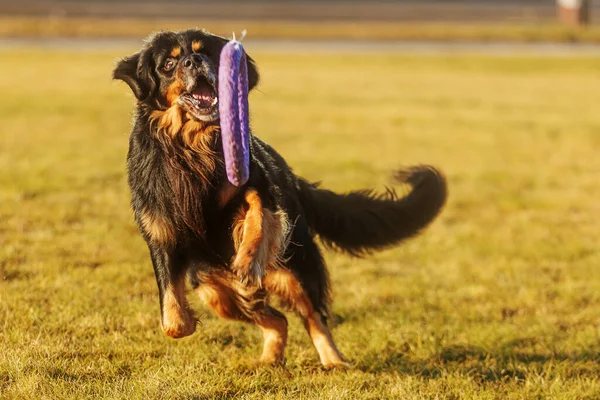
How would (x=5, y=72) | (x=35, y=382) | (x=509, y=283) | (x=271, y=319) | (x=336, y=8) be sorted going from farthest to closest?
(x=336, y=8) → (x=5, y=72) → (x=509, y=283) → (x=271, y=319) → (x=35, y=382)

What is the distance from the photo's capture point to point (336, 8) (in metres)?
56.8

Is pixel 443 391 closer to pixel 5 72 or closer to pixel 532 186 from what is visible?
pixel 532 186

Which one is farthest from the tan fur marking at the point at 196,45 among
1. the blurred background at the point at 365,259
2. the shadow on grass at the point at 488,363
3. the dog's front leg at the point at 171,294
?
the shadow on grass at the point at 488,363

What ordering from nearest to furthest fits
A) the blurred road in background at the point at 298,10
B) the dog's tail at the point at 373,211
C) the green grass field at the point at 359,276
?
the green grass field at the point at 359,276, the dog's tail at the point at 373,211, the blurred road in background at the point at 298,10

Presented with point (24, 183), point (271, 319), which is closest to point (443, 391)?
point (271, 319)

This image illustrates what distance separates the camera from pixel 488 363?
5367mm

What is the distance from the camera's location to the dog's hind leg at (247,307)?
5.05 meters

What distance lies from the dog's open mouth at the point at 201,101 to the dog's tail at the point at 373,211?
1.17 meters

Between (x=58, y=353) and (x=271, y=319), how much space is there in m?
1.21

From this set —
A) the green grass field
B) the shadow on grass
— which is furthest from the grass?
the shadow on grass

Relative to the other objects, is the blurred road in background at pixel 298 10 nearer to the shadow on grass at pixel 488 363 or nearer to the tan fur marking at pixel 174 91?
the shadow on grass at pixel 488 363

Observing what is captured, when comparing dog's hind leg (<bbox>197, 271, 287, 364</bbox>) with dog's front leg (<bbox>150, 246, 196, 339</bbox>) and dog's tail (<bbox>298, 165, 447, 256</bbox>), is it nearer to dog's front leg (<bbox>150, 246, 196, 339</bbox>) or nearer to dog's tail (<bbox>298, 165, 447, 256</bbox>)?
dog's front leg (<bbox>150, 246, 196, 339</bbox>)

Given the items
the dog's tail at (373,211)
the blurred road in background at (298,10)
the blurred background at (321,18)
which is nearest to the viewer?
the dog's tail at (373,211)

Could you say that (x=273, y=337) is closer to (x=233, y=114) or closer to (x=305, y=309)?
(x=305, y=309)
